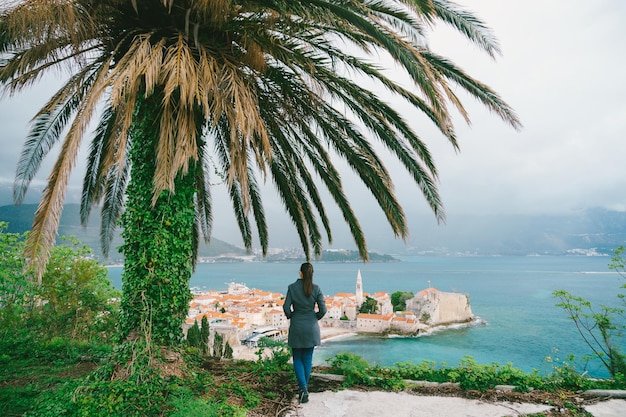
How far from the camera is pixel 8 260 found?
6.91 meters

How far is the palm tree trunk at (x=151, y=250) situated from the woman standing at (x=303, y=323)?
1.41 metres

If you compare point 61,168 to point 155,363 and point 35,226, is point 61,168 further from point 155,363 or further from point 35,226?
point 155,363

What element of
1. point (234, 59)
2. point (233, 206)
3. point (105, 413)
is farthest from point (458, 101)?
point (233, 206)

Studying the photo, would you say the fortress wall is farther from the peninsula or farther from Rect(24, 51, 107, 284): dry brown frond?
Rect(24, 51, 107, 284): dry brown frond

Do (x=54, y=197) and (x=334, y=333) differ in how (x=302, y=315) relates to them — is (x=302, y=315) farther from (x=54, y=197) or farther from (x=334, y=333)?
(x=334, y=333)

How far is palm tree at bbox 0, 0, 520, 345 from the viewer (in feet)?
11.7

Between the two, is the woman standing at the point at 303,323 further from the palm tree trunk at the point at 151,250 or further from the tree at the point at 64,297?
the tree at the point at 64,297

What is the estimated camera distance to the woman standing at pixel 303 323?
3.94 meters

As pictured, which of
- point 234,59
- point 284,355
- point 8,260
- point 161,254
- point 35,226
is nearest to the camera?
point 35,226

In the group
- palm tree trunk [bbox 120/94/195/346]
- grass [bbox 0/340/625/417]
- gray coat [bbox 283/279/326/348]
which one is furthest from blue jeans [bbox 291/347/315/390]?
palm tree trunk [bbox 120/94/195/346]

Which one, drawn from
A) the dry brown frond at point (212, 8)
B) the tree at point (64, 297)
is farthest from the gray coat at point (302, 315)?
the tree at point (64, 297)

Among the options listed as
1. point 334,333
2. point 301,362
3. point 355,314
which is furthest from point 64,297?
point 355,314

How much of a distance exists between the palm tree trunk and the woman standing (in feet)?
4.63

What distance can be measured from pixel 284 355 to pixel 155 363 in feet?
5.46
